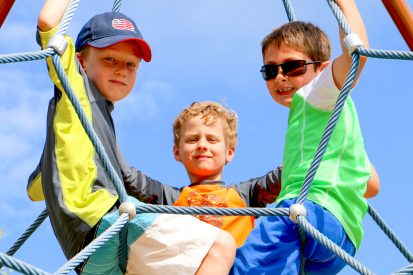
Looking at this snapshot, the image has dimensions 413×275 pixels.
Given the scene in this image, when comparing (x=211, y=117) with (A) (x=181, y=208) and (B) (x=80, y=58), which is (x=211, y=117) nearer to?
(B) (x=80, y=58)

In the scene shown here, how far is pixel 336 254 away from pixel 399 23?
675mm

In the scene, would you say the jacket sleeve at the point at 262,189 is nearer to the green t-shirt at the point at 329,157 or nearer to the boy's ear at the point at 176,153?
the boy's ear at the point at 176,153

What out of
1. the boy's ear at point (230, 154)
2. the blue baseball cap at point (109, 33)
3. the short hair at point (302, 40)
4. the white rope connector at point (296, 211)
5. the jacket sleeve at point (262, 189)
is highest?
the blue baseball cap at point (109, 33)

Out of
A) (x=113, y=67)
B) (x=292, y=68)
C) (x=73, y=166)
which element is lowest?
(x=73, y=166)

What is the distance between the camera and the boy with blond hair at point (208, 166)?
286 centimetres

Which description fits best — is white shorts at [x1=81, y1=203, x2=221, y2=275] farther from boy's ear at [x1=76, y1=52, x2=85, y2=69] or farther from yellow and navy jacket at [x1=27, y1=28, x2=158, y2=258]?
boy's ear at [x1=76, y1=52, x2=85, y2=69]

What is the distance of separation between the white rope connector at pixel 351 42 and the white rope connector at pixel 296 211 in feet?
1.43

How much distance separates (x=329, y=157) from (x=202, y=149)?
0.50m

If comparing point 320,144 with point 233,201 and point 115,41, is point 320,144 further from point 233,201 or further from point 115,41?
point 115,41

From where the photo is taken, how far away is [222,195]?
285 cm

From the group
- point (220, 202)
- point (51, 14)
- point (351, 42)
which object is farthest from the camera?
point (220, 202)

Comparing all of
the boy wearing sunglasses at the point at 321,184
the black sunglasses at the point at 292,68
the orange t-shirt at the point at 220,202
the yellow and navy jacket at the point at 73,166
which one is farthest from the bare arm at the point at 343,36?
the yellow and navy jacket at the point at 73,166

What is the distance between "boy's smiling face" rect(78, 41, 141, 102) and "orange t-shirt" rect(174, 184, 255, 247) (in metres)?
0.36

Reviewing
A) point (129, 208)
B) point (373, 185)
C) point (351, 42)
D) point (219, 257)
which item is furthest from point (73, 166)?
point (373, 185)
